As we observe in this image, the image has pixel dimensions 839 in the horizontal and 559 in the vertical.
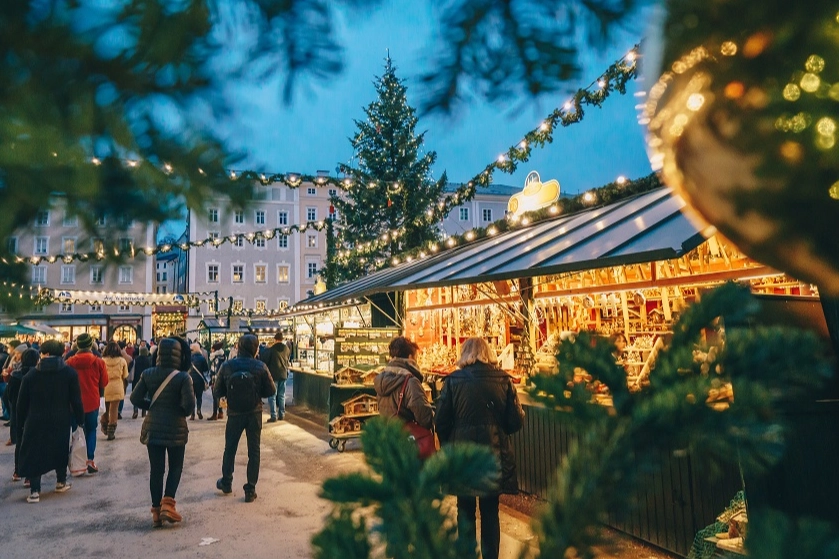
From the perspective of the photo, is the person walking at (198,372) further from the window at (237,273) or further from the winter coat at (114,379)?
the window at (237,273)

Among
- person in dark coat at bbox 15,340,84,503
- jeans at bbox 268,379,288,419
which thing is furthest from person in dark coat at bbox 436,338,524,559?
jeans at bbox 268,379,288,419

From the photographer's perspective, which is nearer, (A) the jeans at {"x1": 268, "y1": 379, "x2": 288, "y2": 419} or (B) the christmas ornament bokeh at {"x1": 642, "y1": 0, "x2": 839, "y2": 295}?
(B) the christmas ornament bokeh at {"x1": 642, "y1": 0, "x2": 839, "y2": 295}

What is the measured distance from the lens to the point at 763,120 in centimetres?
54

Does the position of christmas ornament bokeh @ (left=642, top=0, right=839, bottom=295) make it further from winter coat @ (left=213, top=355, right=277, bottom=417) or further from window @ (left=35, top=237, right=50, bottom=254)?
winter coat @ (left=213, top=355, right=277, bottom=417)

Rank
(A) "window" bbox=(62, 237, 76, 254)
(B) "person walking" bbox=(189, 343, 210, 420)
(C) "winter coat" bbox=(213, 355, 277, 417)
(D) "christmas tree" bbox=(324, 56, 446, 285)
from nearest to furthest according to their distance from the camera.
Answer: (A) "window" bbox=(62, 237, 76, 254)
(C) "winter coat" bbox=(213, 355, 277, 417)
(B) "person walking" bbox=(189, 343, 210, 420)
(D) "christmas tree" bbox=(324, 56, 446, 285)

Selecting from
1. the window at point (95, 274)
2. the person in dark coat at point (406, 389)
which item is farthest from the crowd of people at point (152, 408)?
the window at point (95, 274)

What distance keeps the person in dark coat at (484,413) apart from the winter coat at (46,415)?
15.4ft

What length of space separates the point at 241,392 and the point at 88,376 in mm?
3029

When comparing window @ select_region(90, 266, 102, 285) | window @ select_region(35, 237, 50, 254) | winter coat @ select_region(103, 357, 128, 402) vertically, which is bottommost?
winter coat @ select_region(103, 357, 128, 402)

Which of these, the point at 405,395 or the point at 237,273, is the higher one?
the point at 237,273

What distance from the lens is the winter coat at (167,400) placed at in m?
5.14

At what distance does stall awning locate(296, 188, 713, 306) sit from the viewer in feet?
14.6

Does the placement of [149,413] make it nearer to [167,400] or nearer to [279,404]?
[167,400]

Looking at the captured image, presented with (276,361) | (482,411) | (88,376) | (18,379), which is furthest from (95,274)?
(276,361)
